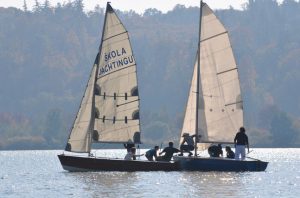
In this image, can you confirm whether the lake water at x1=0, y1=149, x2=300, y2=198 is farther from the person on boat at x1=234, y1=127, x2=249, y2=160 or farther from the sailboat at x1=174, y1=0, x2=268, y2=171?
the sailboat at x1=174, y1=0, x2=268, y2=171

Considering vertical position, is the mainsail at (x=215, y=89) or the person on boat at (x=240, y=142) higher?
the mainsail at (x=215, y=89)

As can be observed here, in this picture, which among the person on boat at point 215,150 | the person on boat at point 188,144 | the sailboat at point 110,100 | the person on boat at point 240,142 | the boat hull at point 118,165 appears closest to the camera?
the person on boat at point 240,142

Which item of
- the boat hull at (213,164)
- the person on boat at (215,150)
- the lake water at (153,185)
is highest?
the person on boat at (215,150)

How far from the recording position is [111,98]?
71.4 meters

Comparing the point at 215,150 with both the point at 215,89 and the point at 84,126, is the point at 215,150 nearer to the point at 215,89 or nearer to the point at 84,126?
the point at 215,89

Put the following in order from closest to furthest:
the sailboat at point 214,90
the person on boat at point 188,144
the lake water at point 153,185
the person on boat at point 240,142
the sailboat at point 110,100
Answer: the lake water at point 153,185
the person on boat at point 240,142
the person on boat at point 188,144
the sailboat at point 214,90
the sailboat at point 110,100

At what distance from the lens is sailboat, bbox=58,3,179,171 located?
233 ft

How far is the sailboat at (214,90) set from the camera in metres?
69.6

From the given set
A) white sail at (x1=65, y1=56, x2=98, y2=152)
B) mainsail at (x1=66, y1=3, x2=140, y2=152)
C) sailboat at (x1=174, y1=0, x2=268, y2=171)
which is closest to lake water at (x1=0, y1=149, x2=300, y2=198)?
white sail at (x1=65, y1=56, x2=98, y2=152)

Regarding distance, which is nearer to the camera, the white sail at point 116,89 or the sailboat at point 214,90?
the sailboat at point 214,90

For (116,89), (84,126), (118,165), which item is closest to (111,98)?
(116,89)

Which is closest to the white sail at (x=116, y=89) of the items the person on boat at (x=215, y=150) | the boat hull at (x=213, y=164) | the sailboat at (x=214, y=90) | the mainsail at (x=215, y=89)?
the sailboat at (x=214, y=90)

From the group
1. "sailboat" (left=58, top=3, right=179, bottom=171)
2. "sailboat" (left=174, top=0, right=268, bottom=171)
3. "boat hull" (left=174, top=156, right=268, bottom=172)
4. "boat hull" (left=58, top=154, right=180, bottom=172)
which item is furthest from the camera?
"sailboat" (left=58, top=3, right=179, bottom=171)

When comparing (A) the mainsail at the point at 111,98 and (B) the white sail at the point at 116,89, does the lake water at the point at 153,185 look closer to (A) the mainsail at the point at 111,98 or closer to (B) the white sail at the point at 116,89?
(A) the mainsail at the point at 111,98
